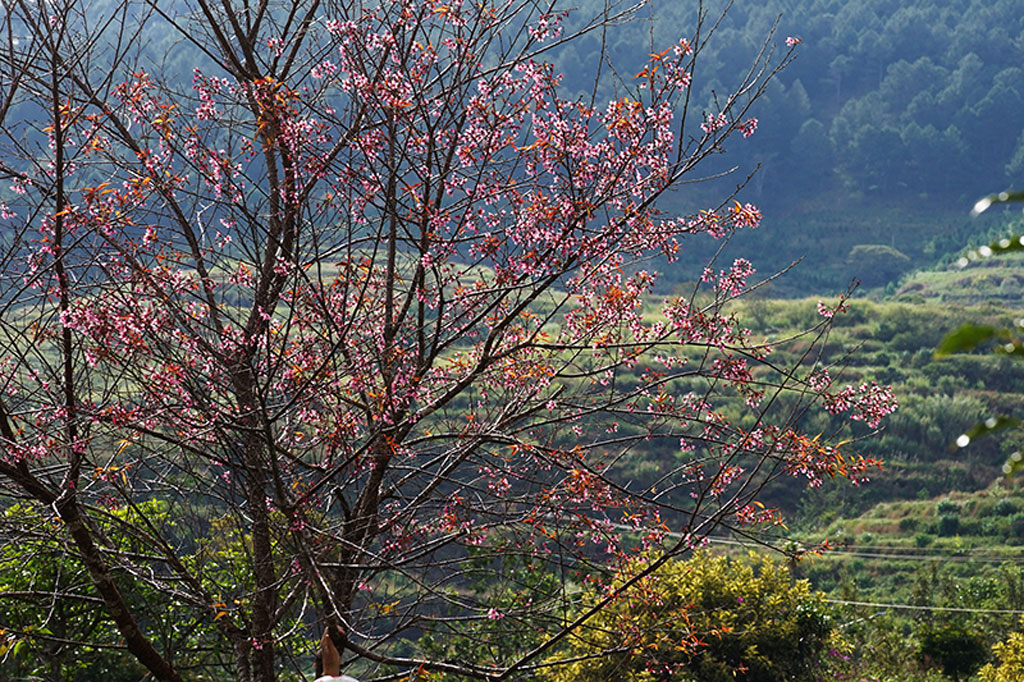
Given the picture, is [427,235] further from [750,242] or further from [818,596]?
[750,242]

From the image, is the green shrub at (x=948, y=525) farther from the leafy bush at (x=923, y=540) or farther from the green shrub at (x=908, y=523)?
the leafy bush at (x=923, y=540)

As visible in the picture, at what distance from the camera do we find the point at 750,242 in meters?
108

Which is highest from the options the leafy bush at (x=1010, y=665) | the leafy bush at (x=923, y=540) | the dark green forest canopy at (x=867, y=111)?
the dark green forest canopy at (x=867, y=111)

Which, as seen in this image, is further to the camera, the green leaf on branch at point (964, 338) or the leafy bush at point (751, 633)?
the leafy bush at point (751, 633)

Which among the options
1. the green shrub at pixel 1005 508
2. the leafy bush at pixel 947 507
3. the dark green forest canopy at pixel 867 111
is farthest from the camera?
the dark green forest canopy at pixel 867 111

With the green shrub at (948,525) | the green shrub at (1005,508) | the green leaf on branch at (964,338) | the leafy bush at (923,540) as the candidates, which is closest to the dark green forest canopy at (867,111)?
the green shrub at (1005,508)

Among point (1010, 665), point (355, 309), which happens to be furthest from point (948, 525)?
point (355, 309)

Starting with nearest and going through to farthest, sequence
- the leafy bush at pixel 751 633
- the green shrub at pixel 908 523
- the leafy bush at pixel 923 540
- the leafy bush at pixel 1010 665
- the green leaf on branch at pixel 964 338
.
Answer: the green leaf on branch at pixel 964 338 → the leafy bush at pixel 1010 665 → the leafy bush at pixel 751 633 → the leafy bush at pixel 923 540 → the green shrub at pixel 908 523

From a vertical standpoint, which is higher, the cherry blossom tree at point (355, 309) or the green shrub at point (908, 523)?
the green shrub at point (908, 523)

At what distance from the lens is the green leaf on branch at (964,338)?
0.91m

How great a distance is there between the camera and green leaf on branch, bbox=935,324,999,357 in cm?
91

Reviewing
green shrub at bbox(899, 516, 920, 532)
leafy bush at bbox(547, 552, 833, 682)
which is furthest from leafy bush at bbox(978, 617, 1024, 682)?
green shrub at bbox(899, 516, 920, 532)

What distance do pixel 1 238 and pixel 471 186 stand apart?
2032 mm

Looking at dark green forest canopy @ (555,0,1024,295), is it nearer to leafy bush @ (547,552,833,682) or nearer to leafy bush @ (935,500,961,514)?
leafy bush @ (935,500,961,514)
